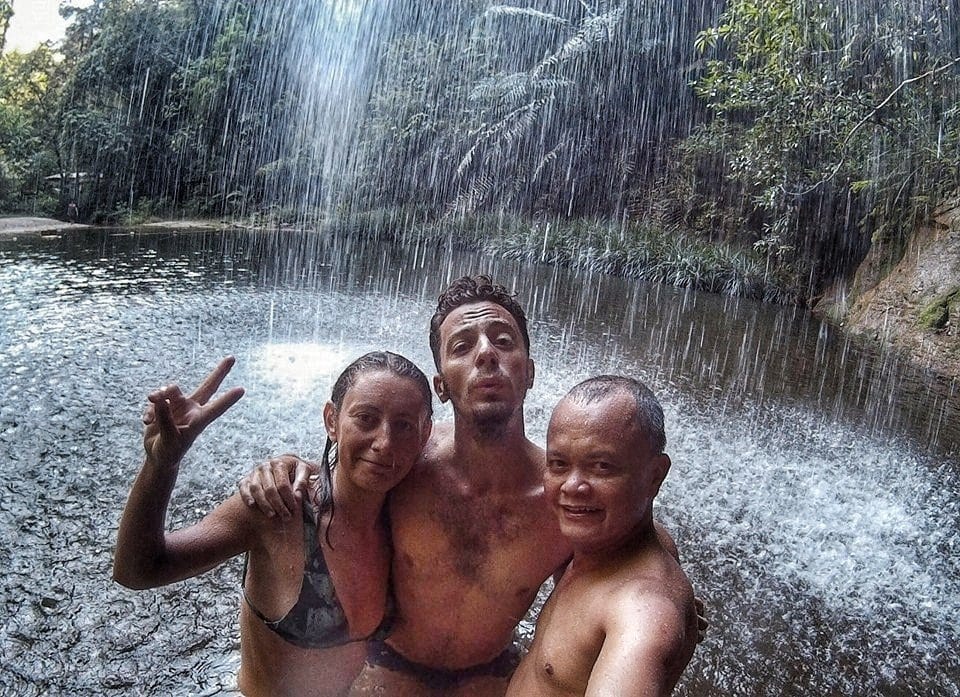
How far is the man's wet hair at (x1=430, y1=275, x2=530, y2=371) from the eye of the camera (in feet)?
6.88

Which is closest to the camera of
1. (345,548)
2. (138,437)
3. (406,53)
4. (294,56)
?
(345,548)

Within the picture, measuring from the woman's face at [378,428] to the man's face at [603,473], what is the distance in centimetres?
42

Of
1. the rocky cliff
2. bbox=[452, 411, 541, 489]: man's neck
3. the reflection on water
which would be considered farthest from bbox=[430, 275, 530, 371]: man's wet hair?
the rocky cliff

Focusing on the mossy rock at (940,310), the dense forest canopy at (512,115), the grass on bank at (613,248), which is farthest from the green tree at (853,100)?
the mossy rock at (940,310)

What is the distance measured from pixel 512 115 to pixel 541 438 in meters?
13.7

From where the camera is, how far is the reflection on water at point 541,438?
9.85 feet

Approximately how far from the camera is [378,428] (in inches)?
70.9

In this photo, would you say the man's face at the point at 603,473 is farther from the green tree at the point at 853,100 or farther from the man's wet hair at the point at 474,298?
the green tree at the point at 853,100

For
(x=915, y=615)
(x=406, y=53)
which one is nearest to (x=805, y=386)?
(x=915, y=615)

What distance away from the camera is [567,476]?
1550 mm

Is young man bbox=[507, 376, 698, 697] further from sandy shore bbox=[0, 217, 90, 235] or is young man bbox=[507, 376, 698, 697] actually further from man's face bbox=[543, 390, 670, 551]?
sandy shore bbox=[0, 217, 90, 235]

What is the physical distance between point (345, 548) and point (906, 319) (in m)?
9.27

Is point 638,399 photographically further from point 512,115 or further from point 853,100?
point 512,115

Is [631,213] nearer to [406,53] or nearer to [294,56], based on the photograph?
[406,53]
